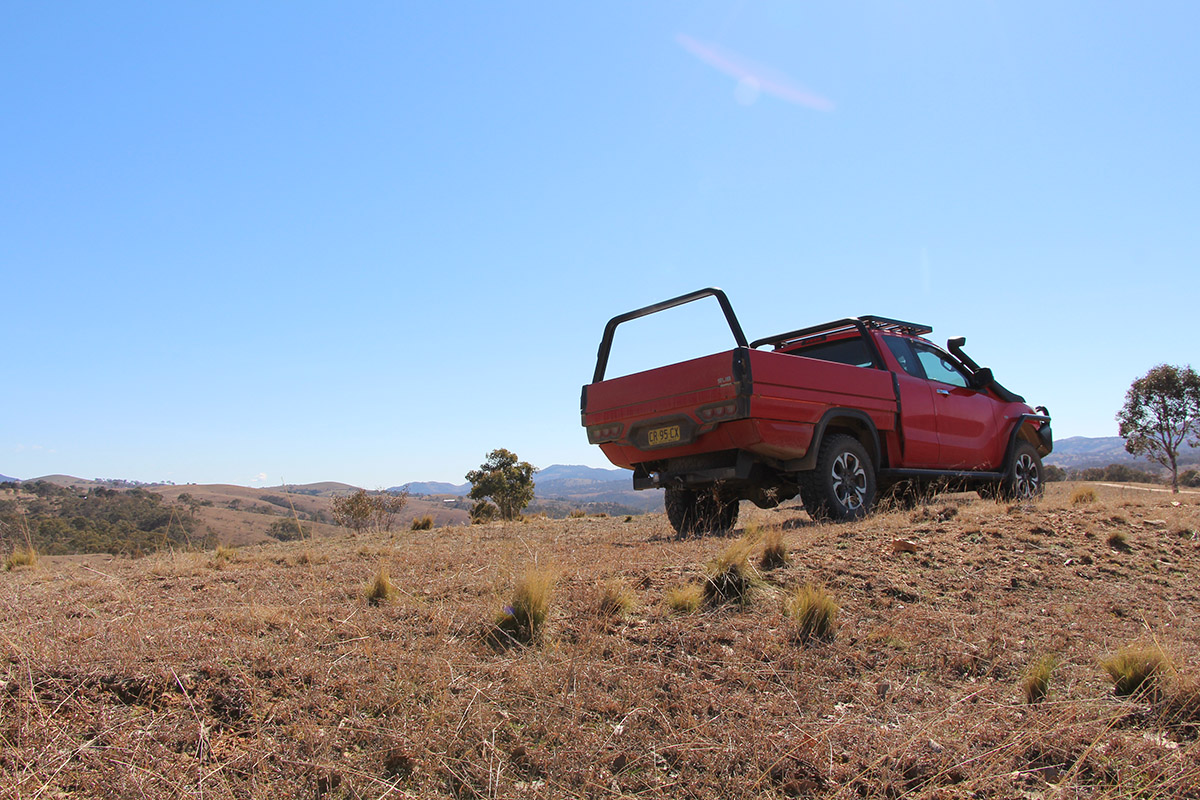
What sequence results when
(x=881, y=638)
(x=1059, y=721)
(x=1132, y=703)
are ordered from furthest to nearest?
(x=881, y=638), (x=1132, y=703), (x=1059, y=721)

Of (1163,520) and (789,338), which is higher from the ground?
(789,338)

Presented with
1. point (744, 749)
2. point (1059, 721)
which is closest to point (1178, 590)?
point (1059, 721)

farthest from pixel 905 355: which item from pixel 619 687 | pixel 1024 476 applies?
pixel 619 687

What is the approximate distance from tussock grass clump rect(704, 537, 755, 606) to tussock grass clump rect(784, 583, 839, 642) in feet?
1.39

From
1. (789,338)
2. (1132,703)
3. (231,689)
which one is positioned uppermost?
(789,338)

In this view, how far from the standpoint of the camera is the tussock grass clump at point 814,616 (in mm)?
3221

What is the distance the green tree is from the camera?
32.7 meters

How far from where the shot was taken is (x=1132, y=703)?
8.21 feet

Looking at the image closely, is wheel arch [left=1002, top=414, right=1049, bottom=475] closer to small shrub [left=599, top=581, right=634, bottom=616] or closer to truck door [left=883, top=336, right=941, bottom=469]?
truck door [left=883, top=336, right=941, bottom=469]

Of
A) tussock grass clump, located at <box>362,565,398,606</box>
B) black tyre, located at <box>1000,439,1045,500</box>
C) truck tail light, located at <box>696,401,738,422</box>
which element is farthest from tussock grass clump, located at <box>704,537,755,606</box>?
black tyre, located at <box>1000,439,1045,500</box>

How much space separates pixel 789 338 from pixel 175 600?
6751 mm

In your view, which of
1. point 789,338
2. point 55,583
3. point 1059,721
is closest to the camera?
point 1059,721

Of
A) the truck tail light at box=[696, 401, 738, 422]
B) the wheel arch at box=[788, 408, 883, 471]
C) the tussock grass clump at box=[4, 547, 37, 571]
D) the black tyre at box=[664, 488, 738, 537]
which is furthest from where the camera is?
the black tyre at box=[664, 488, 738, 537]

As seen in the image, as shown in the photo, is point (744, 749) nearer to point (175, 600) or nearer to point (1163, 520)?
point (175, 600)
